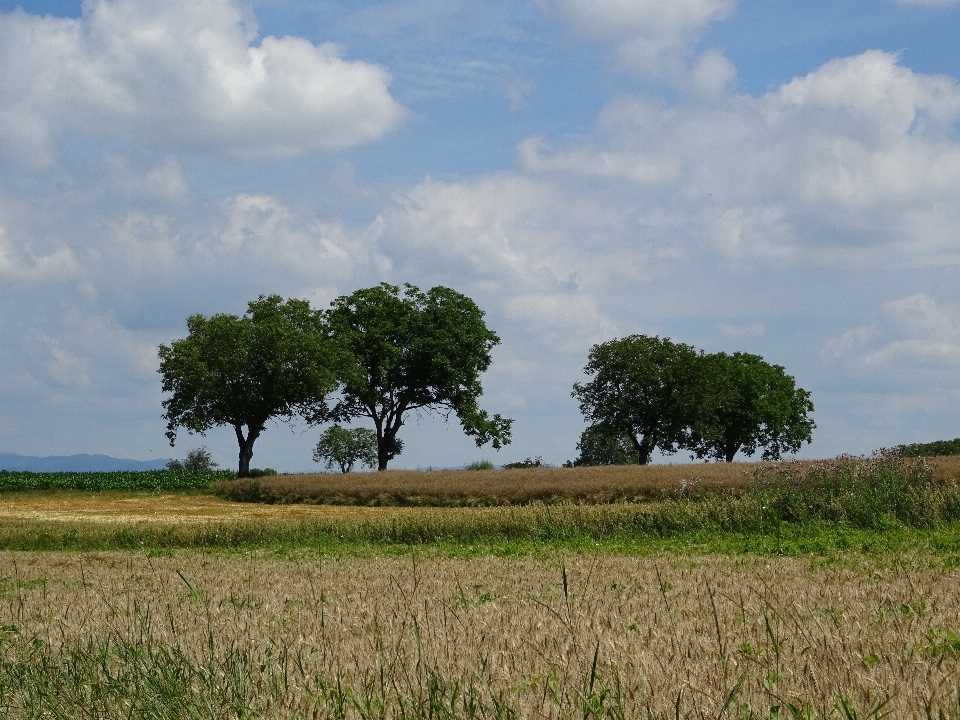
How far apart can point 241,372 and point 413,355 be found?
10.9 m

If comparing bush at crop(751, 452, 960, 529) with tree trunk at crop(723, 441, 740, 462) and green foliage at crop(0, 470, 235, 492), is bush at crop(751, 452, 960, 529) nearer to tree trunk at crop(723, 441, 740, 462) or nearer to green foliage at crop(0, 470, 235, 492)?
green foliage at crop(0, 470, 235, 492)

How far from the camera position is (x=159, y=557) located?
61.8 ft

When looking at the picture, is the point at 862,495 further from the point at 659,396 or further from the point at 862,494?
the point at 659,396

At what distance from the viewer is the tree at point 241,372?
56688mm

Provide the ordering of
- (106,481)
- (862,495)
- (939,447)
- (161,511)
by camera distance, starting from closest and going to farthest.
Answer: (862,495), (161,511), (106,481), (939,447)

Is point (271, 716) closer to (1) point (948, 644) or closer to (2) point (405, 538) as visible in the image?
(1) point (948, 644)

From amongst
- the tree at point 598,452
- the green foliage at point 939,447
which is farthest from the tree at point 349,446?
the green foliage at point 939,447

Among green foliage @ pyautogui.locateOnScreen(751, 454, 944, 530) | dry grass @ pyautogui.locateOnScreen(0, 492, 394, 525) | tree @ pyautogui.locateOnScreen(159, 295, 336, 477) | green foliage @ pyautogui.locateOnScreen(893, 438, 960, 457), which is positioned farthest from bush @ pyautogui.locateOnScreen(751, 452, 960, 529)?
green foliage @ pyautogui.locateOnScreen(893, 438, 960, 457)

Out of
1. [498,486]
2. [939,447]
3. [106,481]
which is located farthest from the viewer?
[939,447]

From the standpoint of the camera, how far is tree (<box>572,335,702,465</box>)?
67375 mm

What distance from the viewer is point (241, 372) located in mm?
57812

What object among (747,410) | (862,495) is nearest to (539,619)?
(862,495)

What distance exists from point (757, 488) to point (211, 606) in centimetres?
1719

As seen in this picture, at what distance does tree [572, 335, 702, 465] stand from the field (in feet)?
144
